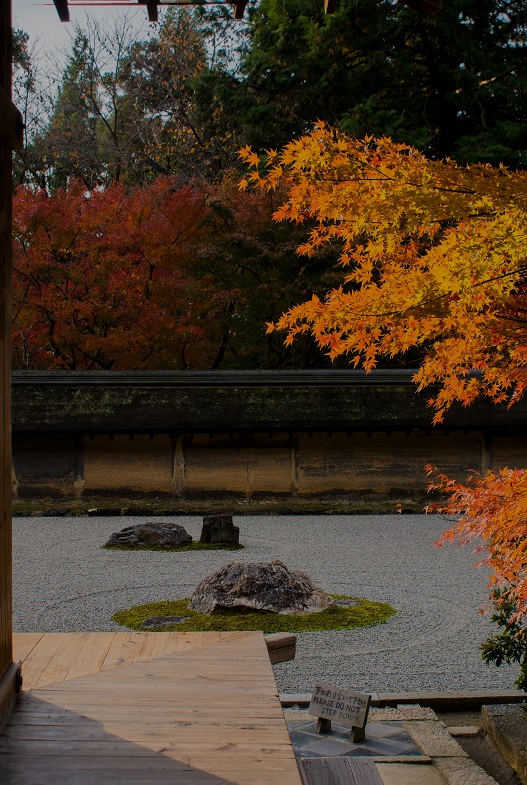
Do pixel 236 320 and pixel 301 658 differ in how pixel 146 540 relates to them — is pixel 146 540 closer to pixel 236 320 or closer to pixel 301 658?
pixel 301 658

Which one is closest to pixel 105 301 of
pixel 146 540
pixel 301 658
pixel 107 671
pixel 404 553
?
pixel 146 540

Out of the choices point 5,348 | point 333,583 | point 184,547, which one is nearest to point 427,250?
point 5,348

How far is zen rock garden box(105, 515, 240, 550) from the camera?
30.4 feet

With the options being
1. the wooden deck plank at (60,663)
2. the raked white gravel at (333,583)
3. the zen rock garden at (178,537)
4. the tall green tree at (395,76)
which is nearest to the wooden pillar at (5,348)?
the wooden deck plank at (60,663)

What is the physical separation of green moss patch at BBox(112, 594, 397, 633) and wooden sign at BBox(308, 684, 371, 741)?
176cm

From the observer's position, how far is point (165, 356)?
50.3ft

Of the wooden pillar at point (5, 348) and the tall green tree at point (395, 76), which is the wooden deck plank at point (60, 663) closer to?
the wooden pillar at point (5, 348)

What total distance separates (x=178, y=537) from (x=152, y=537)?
1.07ft

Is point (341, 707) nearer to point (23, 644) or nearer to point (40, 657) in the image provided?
point (40, 657)

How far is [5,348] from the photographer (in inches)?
97.6

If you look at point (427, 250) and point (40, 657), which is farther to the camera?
point (427, 250)

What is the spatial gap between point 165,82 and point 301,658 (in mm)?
18728

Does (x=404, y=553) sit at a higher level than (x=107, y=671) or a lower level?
lower

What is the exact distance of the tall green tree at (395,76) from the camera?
15609mm
